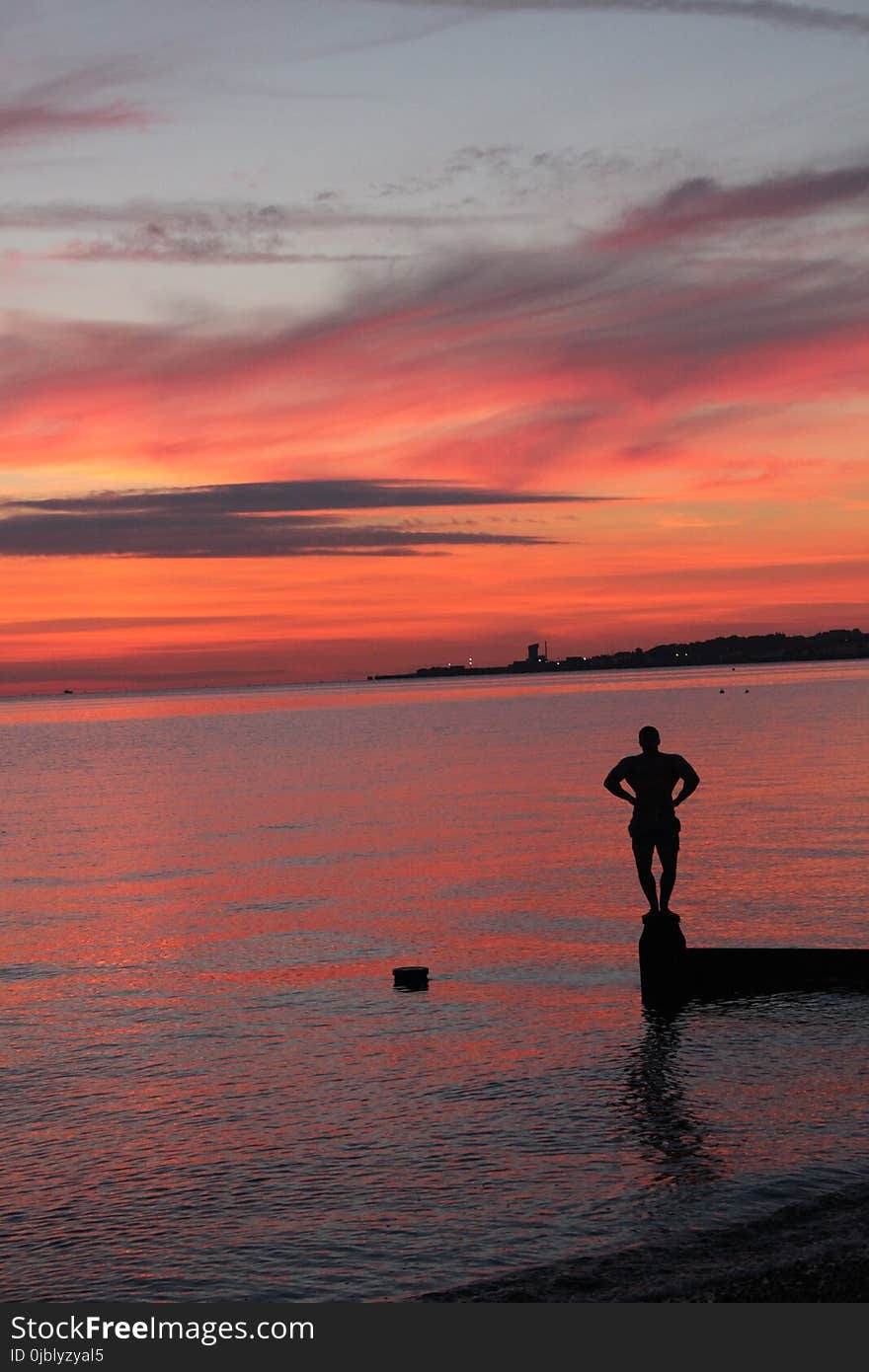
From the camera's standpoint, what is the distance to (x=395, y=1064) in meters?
15.6

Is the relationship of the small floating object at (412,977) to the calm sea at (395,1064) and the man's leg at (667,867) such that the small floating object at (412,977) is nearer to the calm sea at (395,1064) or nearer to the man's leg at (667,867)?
the calm sea at (395,1064)

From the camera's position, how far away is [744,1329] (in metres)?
8.04

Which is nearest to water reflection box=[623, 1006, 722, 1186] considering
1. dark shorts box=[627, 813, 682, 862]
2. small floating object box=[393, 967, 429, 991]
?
dark shorts box=[627, 813, 682, 862]

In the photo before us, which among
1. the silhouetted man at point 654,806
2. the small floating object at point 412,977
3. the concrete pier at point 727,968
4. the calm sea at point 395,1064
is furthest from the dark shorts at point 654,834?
the small floating object at point 412,977

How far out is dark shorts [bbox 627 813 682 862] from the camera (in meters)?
18.0

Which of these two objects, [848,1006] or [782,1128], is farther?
[848,1006]

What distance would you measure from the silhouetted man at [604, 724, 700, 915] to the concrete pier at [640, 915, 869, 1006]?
47cm

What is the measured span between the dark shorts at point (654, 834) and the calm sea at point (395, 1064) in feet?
6.25

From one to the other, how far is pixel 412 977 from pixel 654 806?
13.7ft

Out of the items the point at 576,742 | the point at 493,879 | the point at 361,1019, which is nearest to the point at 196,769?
the point at 576,742

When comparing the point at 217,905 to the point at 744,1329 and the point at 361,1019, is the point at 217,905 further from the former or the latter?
the point at 744,1329

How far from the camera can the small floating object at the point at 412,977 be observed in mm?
19375

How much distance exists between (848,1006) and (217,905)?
47.8 ft

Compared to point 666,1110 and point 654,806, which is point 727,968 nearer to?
point 654,806
